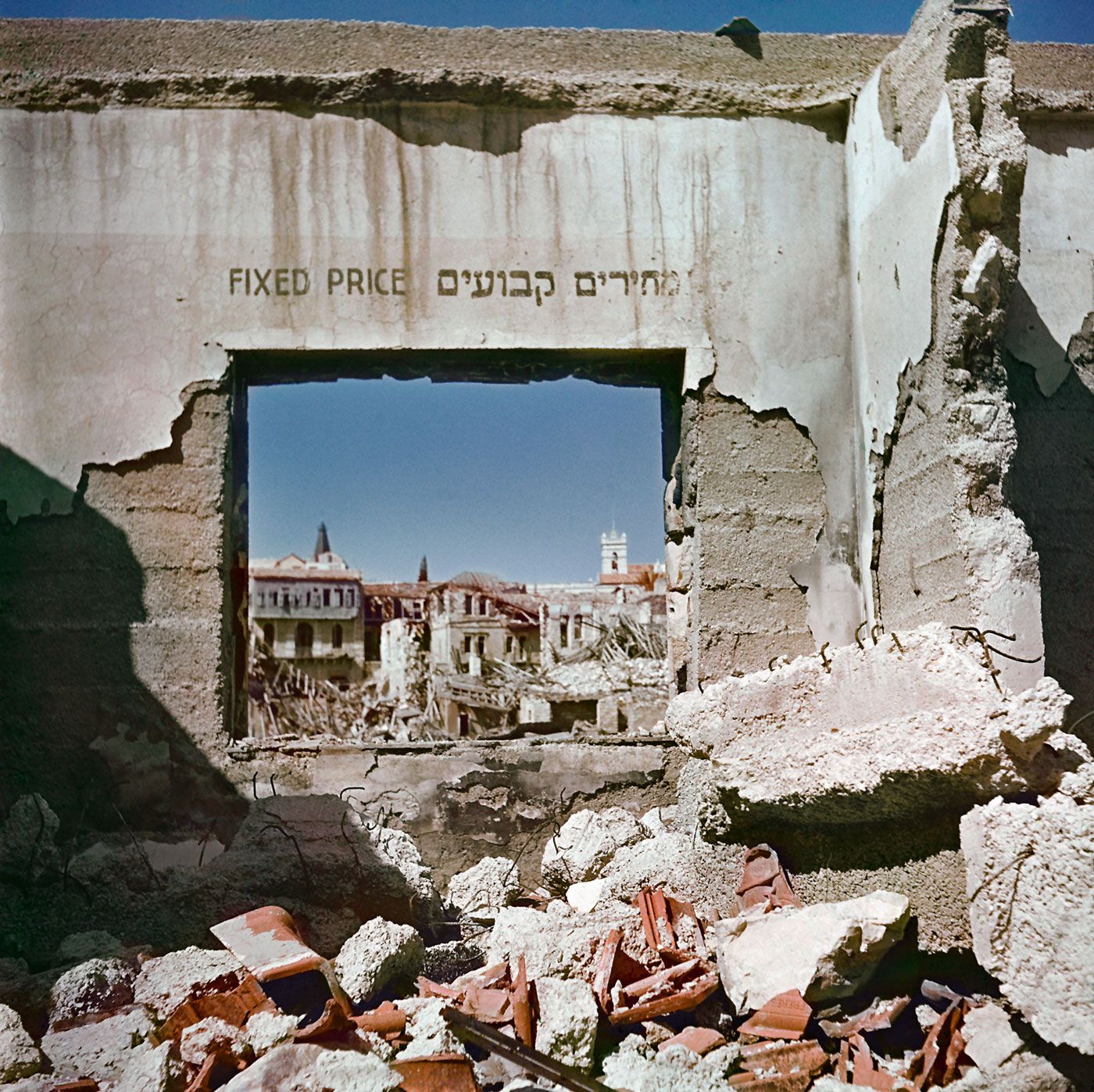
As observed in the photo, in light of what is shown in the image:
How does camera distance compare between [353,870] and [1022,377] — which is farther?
[1022,377]

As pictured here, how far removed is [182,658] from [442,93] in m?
2.90

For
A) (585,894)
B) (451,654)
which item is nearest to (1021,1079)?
(585,894)

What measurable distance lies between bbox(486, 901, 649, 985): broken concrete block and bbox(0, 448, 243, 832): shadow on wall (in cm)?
144

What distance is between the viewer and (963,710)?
344 cm

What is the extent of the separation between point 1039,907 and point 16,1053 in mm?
3046

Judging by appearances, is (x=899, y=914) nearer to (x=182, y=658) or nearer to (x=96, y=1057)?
(x=96, y=1057)

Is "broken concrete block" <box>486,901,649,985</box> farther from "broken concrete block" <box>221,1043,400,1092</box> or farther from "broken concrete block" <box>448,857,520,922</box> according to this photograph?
"broken concrete block" <box>221,1043,400,1092</box>

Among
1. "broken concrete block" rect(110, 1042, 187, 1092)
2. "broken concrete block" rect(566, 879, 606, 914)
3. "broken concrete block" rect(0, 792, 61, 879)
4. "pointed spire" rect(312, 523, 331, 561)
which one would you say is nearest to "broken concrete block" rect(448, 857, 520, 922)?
"broken concrete block" rect(566, 879, 606, 914)

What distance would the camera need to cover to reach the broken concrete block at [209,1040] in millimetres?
3219

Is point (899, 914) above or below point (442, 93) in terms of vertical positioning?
below

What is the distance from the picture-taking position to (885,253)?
15.7 feet

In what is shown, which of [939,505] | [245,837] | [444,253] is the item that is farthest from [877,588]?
[245,837]

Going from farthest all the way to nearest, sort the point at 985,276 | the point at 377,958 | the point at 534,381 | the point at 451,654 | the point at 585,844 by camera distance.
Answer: the point at 451,654, the point at 534,381, the point at 585,844, the point at 985,276, the point at 377,958

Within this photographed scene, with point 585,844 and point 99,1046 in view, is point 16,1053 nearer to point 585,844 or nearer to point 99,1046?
point 99,1046
